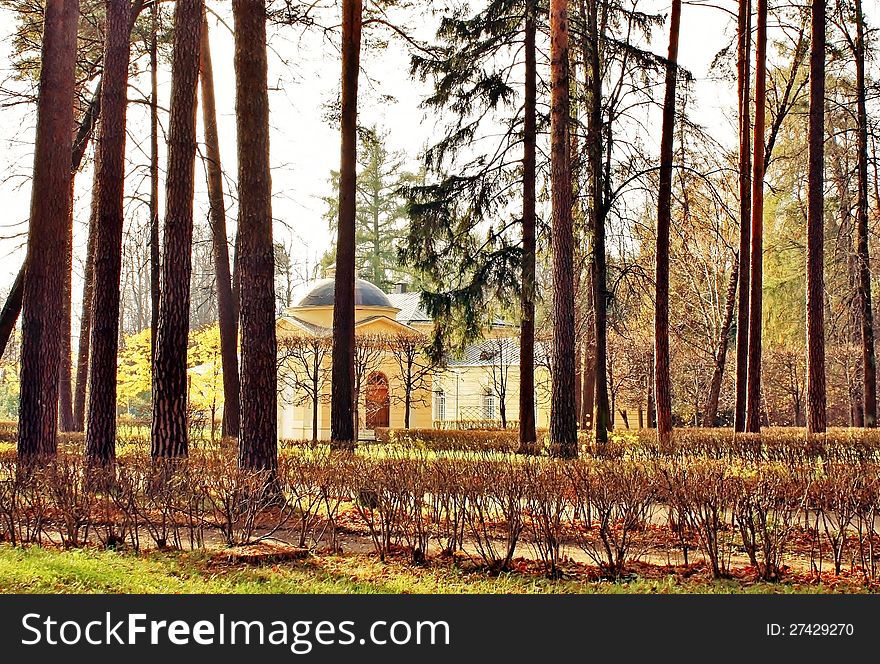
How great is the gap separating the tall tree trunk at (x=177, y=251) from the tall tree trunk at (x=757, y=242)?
12059mm

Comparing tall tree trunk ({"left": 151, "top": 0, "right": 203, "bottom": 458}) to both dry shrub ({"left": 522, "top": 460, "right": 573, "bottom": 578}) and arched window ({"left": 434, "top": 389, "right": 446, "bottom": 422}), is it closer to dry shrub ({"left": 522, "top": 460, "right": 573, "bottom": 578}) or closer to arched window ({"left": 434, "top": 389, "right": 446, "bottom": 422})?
dry shrub ({"left": 522, "top": 460, "right": 573, "bottom": 578})

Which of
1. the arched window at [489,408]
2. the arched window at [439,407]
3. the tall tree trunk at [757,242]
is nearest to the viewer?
the tall tree trunk at [757,242]

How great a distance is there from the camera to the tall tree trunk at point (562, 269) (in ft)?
47.6

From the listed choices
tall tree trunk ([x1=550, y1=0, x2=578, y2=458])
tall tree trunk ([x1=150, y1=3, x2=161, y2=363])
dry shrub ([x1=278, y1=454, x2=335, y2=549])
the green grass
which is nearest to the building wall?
tall tree trunk ([x1=150, y1=3, x2=161, y2=363])

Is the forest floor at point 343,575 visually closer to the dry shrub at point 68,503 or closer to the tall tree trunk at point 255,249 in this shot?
the dry shrub at point 68,503

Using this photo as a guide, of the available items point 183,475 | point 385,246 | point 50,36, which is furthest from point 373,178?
point 183,475

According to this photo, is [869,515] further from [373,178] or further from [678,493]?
[373,178]

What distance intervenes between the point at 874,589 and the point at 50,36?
1258 cm

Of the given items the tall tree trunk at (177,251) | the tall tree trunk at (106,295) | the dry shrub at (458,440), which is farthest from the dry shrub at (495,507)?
the dry shrub at (458,440)

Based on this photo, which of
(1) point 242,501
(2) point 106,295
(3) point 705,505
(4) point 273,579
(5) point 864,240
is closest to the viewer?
(4) point 273,579

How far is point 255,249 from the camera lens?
1089 centimetres

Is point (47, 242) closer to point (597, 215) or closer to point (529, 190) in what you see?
point (529, 190)

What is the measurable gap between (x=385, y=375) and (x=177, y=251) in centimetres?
2496

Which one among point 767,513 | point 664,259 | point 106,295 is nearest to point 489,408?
point 664,259
